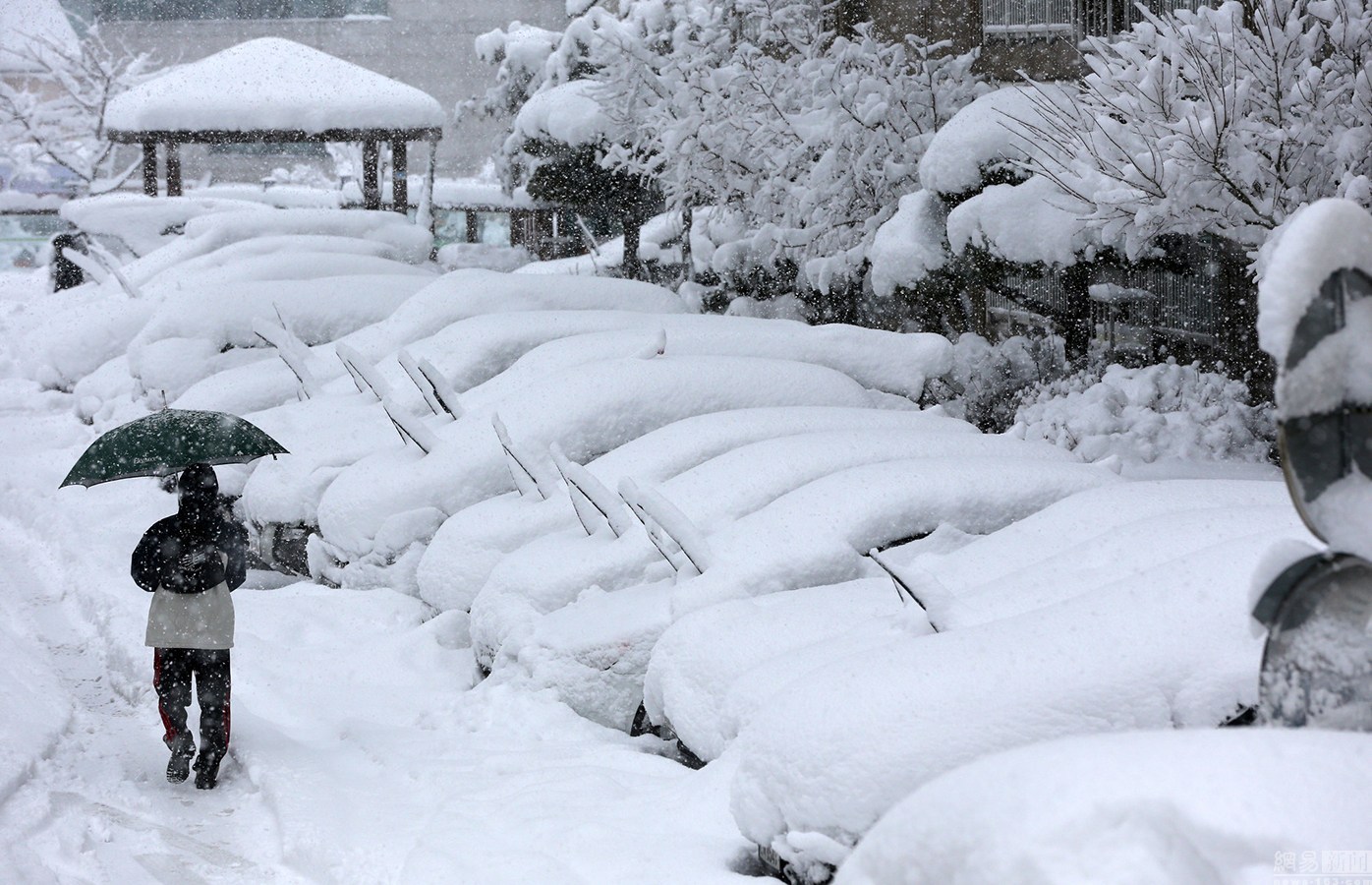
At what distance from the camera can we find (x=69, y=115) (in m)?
35.6

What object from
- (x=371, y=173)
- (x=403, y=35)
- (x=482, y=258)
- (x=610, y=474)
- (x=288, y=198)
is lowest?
(x=482, y=258)

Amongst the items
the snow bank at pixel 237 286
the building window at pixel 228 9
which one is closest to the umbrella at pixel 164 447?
the snow bank at pixel 237 286

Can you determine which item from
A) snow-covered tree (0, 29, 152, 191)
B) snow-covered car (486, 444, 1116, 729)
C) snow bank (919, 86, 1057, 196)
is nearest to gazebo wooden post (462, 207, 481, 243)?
snow-covered tree (0, 29, 152, 191)

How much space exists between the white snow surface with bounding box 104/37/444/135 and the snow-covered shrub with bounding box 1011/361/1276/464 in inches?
531

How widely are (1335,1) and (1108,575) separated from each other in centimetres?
361

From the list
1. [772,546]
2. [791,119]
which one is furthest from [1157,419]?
[791,119]

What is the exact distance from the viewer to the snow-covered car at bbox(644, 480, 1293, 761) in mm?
3869

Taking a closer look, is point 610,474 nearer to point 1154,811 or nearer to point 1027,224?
point 1027,224

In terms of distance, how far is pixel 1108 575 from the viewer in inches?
151

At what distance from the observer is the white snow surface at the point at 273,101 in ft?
63.0

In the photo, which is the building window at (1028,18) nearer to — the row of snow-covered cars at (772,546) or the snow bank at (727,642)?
the row of snow-covered cars at (772,546)

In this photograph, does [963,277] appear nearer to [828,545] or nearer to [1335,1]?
[1335,1]

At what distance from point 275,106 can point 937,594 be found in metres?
17.7

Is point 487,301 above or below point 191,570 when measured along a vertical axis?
above
